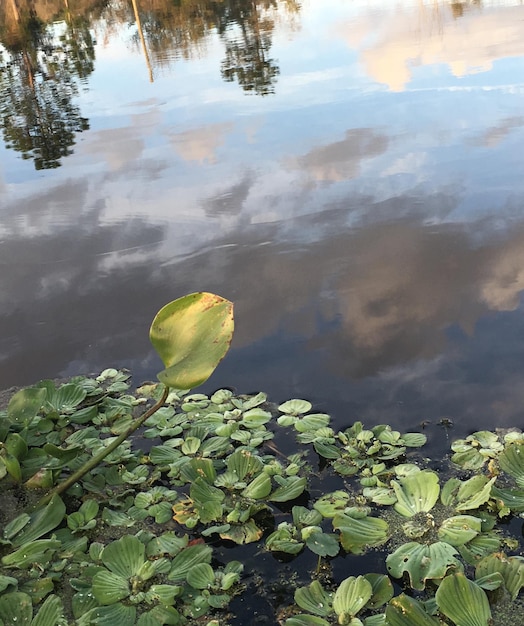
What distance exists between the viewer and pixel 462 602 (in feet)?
4.04

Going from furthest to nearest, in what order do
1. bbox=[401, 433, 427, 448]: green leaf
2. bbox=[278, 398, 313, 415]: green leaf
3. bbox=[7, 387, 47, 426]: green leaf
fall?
bbox=[278, 398, 313, 415]: green leaf → bbox=[7, 387, 47, 426]: green leaf → bbox=[401, 433, 427, 448]: green leaf

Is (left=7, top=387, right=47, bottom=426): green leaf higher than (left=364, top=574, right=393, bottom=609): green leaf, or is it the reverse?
(left=7, top=387, right=47, bottom=426): green leaf

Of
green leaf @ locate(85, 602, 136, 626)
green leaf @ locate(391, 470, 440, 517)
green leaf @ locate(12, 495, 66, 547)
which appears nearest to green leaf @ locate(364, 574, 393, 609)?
green leaf @ locate(391, 470, 440, 517)

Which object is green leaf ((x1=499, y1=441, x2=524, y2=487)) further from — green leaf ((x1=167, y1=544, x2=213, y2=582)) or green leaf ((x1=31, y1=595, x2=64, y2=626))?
green leaf ((x1=31, y1=595, x2=64, y2=626))

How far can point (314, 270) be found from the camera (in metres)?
2.95

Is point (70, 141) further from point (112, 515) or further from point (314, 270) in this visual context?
point (112, 515)

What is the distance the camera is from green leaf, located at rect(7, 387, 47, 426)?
1.96 metres

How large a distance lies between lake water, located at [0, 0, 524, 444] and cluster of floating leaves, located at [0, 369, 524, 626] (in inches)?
8.6

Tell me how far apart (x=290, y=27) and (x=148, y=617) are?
34.3 ft

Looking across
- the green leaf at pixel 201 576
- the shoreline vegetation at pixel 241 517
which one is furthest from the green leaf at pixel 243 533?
the green leaf at pixel 201 576

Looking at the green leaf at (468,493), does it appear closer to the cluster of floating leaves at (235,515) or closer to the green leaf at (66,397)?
the cluster of floating leaves at (235,515)

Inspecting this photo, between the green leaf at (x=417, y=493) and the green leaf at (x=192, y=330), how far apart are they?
22.9 inches

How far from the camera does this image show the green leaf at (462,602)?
48.1 inches

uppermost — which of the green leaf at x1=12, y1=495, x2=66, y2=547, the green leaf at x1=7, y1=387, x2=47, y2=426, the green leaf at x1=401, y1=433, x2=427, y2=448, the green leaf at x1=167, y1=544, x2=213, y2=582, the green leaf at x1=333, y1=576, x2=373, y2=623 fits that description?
the green leaf at x1=7, y1=387, x2=47, y2=426
